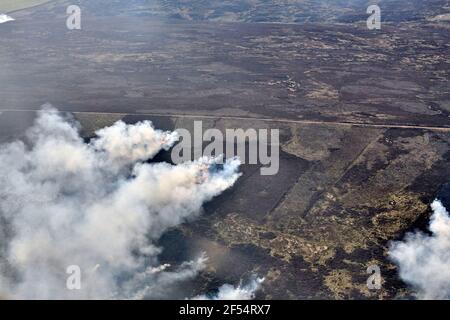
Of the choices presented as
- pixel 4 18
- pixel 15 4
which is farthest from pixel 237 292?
pixel 15 4

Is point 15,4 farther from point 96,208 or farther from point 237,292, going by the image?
point 237,292

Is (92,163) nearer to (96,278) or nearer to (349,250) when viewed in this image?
(96,278)

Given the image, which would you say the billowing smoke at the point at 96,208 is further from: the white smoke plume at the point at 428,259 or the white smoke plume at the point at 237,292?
the white smoke plume at the point at 428,259

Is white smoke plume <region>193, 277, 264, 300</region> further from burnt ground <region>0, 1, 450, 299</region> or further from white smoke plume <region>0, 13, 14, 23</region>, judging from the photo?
white smoke plume <region>0, 13, 14, 23</region>

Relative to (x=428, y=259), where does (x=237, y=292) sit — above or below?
below

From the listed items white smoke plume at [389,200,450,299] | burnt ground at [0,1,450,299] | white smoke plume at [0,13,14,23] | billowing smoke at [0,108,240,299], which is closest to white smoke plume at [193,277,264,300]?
burnt ground at [0,1,450,299]

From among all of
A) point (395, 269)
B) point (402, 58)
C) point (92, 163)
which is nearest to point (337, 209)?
point (395, 269)

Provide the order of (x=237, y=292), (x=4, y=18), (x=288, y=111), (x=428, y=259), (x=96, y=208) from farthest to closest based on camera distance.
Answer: (x=4, y=18) < (x=288, y=111) < (x=96, y=208) < (x=428, y=259) < (x=237, y=292)
